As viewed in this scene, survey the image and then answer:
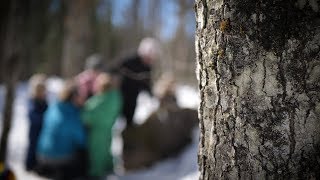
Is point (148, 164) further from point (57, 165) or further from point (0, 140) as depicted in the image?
point (0, 140)

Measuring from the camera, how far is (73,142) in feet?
17.3

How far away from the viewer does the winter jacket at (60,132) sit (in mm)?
5113

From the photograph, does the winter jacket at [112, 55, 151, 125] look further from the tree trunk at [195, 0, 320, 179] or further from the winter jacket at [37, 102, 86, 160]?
the tree trunk at [195, 0, 320, 179]

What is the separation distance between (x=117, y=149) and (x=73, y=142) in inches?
65.4

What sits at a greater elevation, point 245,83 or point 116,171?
point 116,171

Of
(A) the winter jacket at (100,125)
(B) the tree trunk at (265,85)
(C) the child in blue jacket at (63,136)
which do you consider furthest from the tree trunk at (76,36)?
(B) the tree trunk at (265,85)

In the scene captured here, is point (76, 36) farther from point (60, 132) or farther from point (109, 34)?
point (109, 34)

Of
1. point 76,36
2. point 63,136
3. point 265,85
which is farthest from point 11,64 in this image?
point 265,85

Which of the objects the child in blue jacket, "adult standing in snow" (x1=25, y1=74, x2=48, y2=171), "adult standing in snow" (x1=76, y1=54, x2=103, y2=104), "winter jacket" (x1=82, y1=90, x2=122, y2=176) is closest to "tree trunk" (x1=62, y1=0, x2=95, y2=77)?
"adult standing in snow" (x1=76, y1=54, x2=103, y2=104)

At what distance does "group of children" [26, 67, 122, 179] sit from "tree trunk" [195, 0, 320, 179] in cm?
391

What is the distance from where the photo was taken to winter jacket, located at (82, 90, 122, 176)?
543cm

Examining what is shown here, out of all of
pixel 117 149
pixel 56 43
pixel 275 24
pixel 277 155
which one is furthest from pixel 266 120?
pixel 56 43

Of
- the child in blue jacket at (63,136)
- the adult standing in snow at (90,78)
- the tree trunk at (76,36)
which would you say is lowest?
the child in blue jacket at (63,136)

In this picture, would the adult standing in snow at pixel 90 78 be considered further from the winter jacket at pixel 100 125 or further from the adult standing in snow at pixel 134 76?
the winter jacket at pixel 100 125
